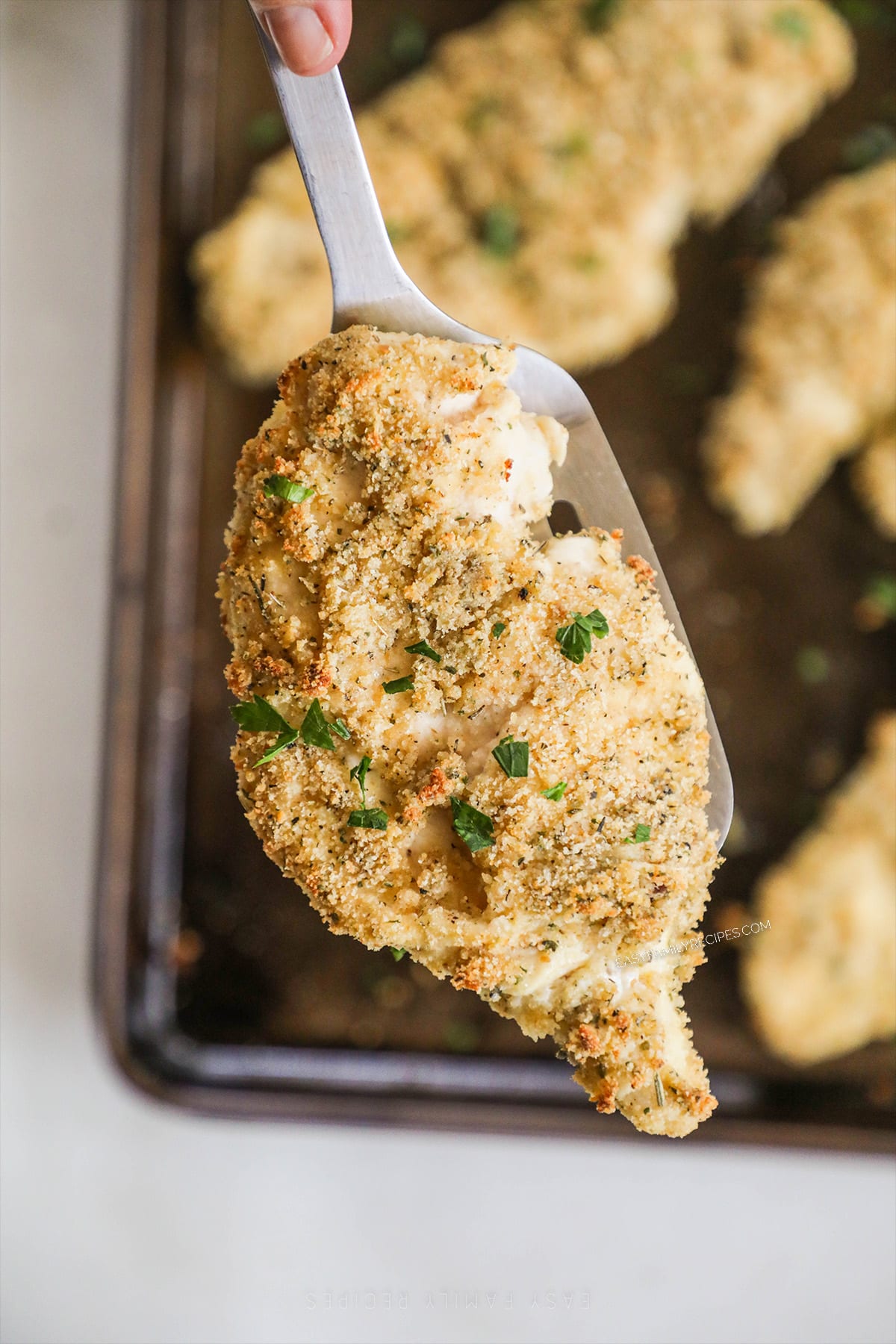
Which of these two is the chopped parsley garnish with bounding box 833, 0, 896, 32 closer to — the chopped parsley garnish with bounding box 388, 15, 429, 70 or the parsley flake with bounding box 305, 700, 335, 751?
the chopped parsley garnish with bounding box 388, 15, 429, 70

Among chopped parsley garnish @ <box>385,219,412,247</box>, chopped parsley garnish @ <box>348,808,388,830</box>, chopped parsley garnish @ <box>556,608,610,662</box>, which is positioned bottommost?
chopped parsley garnish @ <box>348,808,388,830</box>

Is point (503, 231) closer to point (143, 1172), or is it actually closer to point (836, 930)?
point (836, 930)

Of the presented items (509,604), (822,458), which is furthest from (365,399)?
(822,458)

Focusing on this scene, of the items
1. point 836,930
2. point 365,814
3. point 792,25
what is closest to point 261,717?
point 365,814

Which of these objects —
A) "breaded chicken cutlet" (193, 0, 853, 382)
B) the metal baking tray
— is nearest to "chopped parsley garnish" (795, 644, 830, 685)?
the metal baking tray

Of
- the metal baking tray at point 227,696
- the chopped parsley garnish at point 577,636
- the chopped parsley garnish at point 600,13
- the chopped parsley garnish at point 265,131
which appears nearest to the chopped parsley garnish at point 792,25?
the metal baking tray at point 227,696

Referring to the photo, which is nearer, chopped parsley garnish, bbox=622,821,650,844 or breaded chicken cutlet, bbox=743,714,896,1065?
chopped parsley garnish, bbox=622,821,650,844

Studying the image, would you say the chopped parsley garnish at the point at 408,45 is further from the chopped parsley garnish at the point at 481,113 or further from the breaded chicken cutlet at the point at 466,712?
→ the breaded chicken cutlet at the point at 466,712
